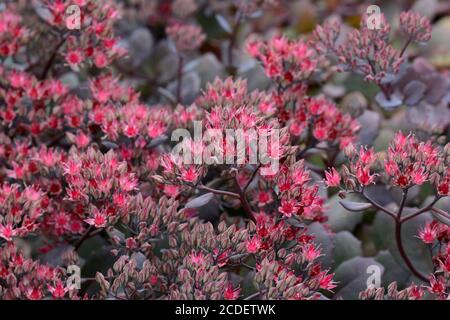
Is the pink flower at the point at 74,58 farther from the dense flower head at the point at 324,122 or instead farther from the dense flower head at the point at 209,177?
the dense flower head at the point at 324,122

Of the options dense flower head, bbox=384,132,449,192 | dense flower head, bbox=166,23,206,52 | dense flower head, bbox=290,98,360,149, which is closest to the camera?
dense flower head, bbox=384,132,449,192

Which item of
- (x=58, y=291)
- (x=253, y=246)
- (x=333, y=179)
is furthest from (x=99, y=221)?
(x=333, y=179)

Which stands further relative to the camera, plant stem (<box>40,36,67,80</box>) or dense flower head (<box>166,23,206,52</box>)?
dense flower head (<box>166,23,206,52</box>)

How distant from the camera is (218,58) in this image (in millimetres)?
2164

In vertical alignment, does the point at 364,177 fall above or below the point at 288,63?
below

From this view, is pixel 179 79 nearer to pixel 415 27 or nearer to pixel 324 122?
pixel 324 122

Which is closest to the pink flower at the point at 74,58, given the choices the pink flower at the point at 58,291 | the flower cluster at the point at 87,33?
the flower cluster at the point at 87,33

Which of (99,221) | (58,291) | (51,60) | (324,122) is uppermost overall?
(51,60)

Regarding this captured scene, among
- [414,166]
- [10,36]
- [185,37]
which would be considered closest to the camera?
[414,166]

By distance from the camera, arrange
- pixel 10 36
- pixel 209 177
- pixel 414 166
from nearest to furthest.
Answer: pixel 414 166 < pixel 209 177 < pixel 10 36

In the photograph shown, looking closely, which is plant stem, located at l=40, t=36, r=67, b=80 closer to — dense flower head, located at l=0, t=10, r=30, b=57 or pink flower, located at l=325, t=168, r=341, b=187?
dense flower head, located at l=0, t=10, r=30, b=57

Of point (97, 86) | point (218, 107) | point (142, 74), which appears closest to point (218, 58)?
point (142, 74)

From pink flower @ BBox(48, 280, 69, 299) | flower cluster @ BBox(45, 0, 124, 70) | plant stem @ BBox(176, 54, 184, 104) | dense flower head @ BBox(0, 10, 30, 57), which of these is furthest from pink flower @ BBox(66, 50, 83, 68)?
pink flower @ BBox(48, 280, 69, 299)

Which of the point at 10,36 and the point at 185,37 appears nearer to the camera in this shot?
the point at 10,36
